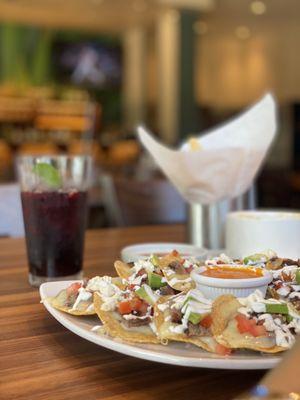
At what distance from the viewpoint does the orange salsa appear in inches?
26.4

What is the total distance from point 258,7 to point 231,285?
6.91m

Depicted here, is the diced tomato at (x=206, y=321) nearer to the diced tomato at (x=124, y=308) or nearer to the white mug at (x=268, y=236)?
the diced tomato at (x=124, y=308)

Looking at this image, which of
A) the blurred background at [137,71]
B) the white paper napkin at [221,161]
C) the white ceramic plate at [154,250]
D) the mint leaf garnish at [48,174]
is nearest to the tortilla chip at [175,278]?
the white ceramic plate at [154,250]

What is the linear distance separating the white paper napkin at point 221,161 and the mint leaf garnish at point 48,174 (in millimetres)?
259

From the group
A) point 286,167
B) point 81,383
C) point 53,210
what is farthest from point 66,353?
point 286,167

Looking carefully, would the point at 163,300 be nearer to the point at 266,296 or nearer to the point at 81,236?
the point at 266,296

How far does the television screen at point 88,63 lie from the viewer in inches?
361

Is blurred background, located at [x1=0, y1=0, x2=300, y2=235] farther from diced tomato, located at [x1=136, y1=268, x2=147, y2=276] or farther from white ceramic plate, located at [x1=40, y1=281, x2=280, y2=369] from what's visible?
white ceramic plate, located at [x1=40, y1=281, x2=280, y2=369]

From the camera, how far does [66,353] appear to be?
632mm

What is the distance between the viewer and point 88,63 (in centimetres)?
933

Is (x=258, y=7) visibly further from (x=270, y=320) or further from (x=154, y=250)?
(x=270, y=320)

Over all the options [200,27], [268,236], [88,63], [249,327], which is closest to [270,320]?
[249,327]

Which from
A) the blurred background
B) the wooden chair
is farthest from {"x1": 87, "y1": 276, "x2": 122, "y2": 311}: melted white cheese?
the blurred background

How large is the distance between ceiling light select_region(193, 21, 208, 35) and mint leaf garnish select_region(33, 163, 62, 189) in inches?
278
